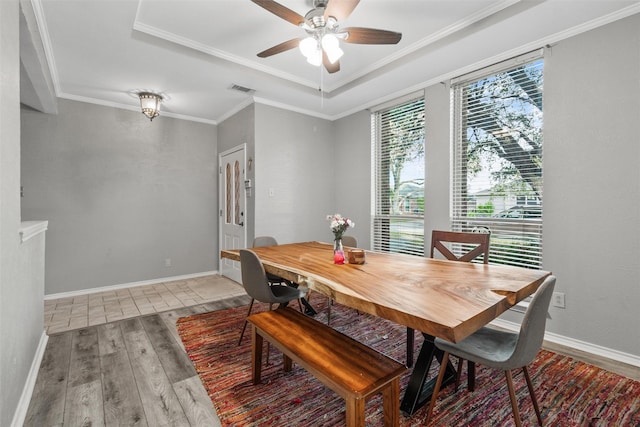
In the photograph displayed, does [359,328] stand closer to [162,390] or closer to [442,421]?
[442,421]

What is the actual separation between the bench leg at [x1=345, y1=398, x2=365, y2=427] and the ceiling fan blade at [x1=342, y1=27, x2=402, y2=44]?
2.14 meters

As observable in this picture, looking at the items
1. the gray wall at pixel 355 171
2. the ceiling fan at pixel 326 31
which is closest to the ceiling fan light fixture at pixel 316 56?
the ceiling fan at pixel 326 31

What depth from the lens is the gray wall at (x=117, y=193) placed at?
12.4 ft

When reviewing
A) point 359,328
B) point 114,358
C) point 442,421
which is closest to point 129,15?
point 114,358

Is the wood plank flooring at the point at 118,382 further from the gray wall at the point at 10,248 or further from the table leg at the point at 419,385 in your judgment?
the table leg at the point at 419,385

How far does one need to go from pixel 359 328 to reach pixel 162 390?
164 centimetres

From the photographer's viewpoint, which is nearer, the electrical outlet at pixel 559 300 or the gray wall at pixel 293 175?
the electrical outlet at pixel 559 300

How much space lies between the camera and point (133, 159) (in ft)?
14.2

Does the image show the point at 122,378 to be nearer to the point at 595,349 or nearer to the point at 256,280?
the point at 256,280

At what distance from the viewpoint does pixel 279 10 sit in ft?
6.08

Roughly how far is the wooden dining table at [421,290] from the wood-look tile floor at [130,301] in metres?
1.99

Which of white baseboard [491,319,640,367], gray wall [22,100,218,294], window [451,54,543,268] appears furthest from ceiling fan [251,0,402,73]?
gray wall [22,100,218,294]

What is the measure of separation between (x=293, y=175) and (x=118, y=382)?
309 cm

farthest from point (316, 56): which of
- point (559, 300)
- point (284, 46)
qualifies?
point (559, 300)
